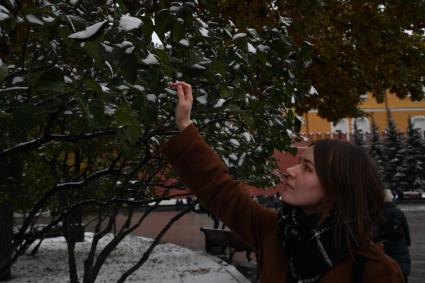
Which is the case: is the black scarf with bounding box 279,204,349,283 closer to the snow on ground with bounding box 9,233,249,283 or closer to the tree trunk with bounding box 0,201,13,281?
the snow on ground with bounding box 9,233,249,283

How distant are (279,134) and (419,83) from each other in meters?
5.93

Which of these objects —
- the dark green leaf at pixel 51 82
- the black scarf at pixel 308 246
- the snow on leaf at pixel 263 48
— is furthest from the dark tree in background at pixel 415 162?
the dark green leaf at pixel 51 82

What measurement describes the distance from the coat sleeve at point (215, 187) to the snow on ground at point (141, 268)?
22.8 ft

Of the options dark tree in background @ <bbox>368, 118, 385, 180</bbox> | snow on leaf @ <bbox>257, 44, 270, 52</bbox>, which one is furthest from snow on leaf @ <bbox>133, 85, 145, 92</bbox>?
dark tree in background @ <bbox>368, 118, 385, 180</bbox>

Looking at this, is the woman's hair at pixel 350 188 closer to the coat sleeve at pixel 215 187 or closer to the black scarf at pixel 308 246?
the black scarf at pixel 308 246

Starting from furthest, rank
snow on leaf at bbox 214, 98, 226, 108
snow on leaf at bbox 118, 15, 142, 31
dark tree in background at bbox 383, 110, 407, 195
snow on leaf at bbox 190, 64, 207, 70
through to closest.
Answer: dark tree in background at bbox 383, 110, 407, 195
snow on leaf at bbox 214, 98, 226, 108
snow on leaf at bbox 190, 64, 207, 70
snow on leaf at bbox 118, 15, 142, 31

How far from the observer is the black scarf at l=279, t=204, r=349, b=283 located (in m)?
1.64

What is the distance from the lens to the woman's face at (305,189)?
179 cm

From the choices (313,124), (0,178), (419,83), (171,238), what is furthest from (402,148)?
(0,178)

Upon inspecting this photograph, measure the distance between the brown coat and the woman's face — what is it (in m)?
0.15

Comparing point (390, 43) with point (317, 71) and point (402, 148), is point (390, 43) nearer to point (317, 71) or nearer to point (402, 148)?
point (317, 71)

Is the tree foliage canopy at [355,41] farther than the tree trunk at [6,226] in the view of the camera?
No

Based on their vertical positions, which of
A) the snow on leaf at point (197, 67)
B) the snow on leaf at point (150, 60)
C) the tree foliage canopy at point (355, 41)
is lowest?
the snow on leaf at point (150, 60)

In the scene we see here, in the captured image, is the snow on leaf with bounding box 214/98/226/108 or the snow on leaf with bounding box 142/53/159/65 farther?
the snow on leaf with bounding box 214/98/226/108
